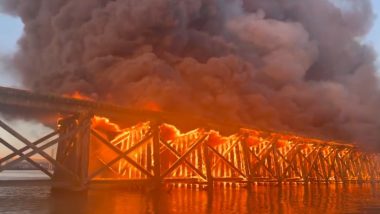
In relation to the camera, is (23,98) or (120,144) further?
(120,144)

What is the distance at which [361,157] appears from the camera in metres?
47.5

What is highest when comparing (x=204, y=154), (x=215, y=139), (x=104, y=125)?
(x=104, y=125)

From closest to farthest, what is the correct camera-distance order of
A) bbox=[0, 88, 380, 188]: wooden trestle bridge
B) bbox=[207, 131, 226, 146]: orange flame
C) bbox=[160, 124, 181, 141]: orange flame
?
bbox=[0, 88, 380, 188]: wooden trestle bridge < bbox=[160, 124, 181, 141]: orange flame < bbox=[207, 131, 226, 146]: orange flame

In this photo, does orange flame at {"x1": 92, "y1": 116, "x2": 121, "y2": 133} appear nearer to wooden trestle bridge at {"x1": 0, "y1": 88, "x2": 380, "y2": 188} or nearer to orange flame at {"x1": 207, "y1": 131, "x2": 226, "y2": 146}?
wooden trestle bridge at {"x1": 0, "y1": 88, "x2": 380, "y2": 188}

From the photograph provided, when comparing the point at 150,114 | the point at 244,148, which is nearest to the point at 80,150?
the point at 150,114

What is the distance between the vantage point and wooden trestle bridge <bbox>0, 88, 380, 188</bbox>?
17875 mm

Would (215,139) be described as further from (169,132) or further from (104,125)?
(104,125)

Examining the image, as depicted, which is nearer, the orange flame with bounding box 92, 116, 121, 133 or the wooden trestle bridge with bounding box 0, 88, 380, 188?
the wooden trestle bridge with bounding box 0, 88, 380, 188

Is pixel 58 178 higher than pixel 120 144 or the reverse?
the reverse

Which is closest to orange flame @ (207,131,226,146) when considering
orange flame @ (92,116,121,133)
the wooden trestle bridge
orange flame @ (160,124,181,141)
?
the wooden trestle bridge

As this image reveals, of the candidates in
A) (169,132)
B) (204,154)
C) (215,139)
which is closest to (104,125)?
(169,132)

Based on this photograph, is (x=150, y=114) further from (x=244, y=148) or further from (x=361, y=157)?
(x=361, y=157)

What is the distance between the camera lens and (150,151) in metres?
23.4

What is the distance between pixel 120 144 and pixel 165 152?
11.4 feet
